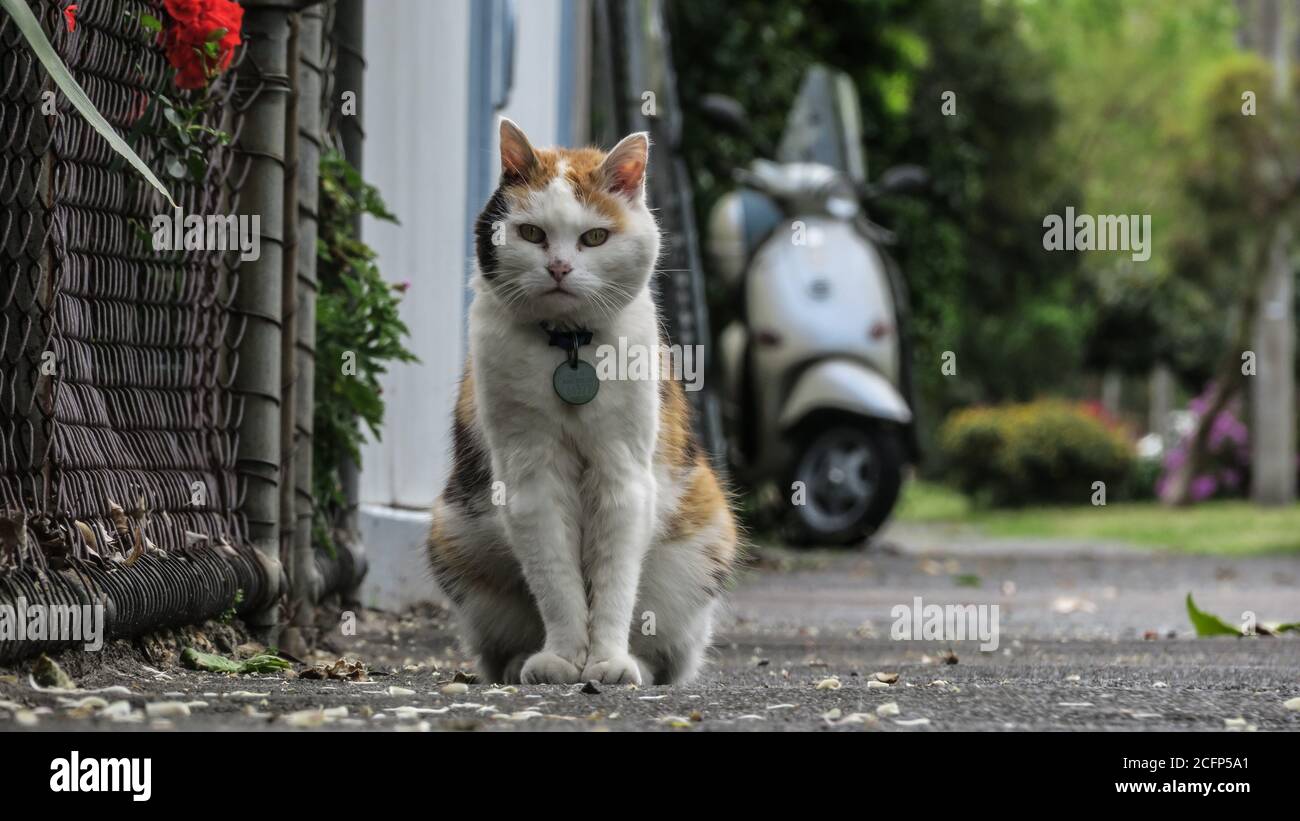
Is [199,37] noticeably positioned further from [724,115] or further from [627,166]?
[724,115]

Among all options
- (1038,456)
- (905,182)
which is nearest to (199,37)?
(905,182)

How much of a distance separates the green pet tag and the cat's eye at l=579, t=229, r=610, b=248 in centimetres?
25

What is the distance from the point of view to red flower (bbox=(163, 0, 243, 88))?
3596 mm

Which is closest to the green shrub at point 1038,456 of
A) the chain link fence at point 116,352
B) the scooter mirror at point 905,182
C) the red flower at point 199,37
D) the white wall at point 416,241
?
the scooter mirror at point 905,182

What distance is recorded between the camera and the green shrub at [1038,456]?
20328 mm

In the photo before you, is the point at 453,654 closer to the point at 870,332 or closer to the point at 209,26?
the point at 209,26

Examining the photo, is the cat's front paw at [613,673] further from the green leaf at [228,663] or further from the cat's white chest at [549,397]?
the green leaf at [228,663]

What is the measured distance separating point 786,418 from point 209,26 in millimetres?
8840

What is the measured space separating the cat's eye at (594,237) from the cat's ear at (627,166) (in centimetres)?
14

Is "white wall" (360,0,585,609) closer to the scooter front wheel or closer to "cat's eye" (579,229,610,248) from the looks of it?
"cat's eye" (579,229,610,248)

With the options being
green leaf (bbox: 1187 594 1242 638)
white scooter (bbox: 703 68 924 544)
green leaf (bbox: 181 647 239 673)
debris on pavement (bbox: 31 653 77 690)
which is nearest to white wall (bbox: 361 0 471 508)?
green leaf (bbox: 181 647 239 673)

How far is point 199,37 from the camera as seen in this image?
362cm

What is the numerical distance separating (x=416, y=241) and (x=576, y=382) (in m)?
3.31
